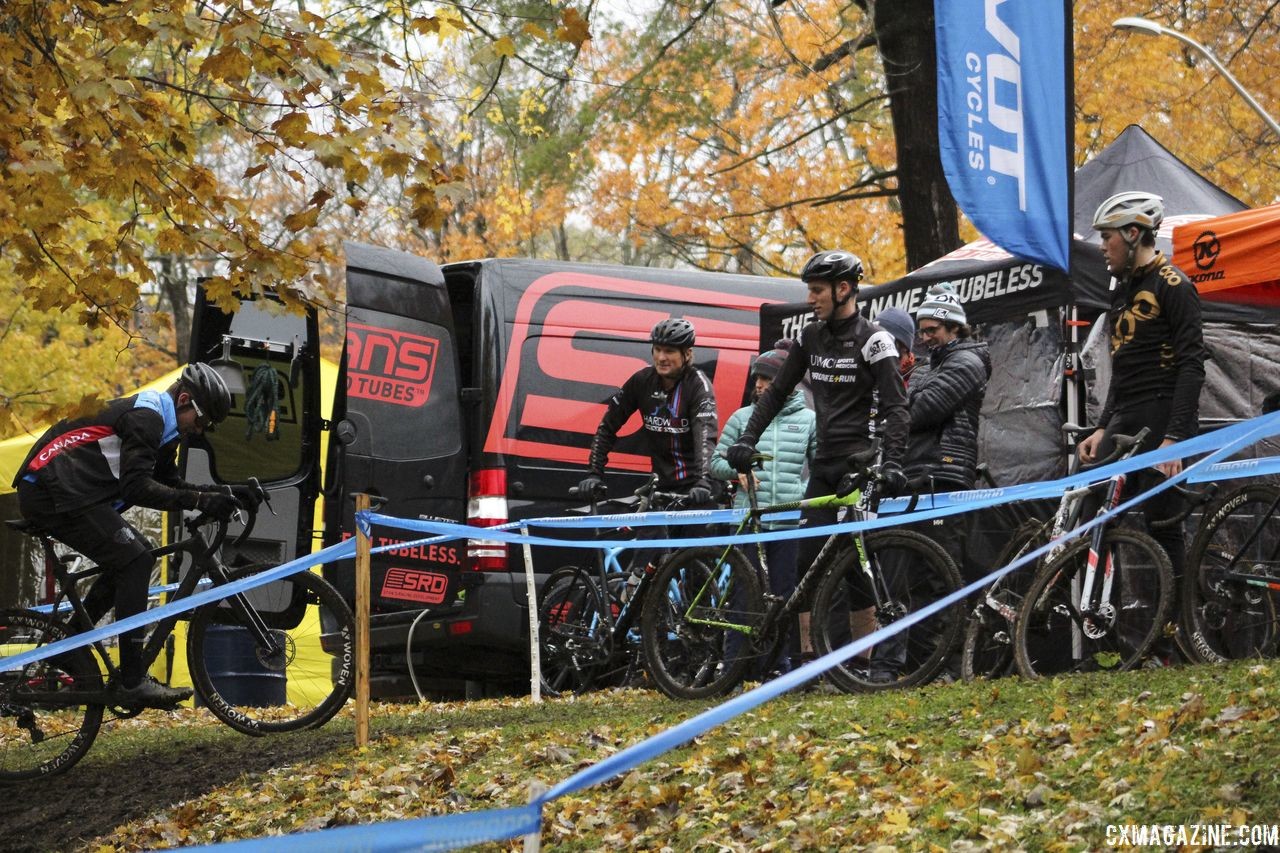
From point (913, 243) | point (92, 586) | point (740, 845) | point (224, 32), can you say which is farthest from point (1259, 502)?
point (913, 243)

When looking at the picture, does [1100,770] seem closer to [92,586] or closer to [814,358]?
[814,358]

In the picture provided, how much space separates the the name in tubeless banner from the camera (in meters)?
4.00

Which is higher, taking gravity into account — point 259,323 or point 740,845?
point 259,323

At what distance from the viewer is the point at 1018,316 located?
9.17 metres

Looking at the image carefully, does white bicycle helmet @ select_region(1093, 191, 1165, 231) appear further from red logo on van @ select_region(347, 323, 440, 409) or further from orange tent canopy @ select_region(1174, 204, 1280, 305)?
red logo on van @ select_region(347, 323, 440, 409)

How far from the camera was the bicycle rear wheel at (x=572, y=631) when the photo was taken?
9227mm

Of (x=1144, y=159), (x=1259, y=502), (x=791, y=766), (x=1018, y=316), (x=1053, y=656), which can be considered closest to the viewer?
(x=791, y=766)

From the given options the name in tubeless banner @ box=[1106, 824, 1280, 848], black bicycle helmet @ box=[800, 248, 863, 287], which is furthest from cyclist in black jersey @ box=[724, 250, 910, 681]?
the name in tubeless banner @ box=[1106, 824, 1280, 848]

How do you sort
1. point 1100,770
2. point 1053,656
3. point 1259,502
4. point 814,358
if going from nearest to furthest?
point 1100,770 < point 1259,502 < point 1053,656 < point 814,358

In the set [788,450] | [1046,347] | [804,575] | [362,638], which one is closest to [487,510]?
[788,450]

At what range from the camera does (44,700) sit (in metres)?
7.96

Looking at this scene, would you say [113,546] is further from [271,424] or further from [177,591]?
[271,424]

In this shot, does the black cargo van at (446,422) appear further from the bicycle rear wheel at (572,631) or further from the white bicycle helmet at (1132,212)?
the white bicycle helmet at (1132,212)

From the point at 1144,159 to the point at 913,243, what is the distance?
89.8 inches
